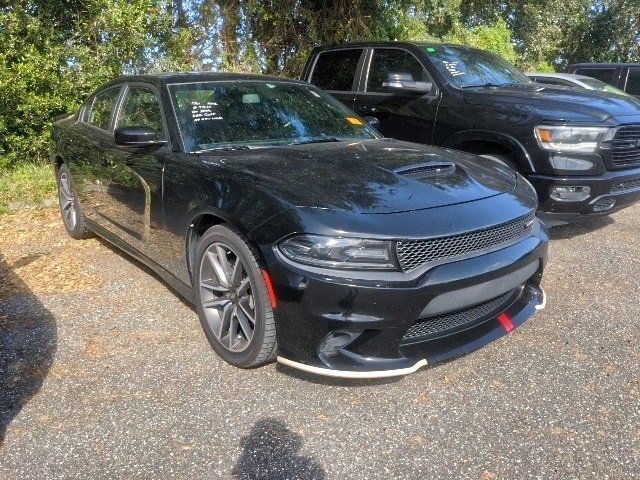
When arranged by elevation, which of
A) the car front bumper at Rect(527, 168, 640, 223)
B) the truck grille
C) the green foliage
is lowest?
the green foliage

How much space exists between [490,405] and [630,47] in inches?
914

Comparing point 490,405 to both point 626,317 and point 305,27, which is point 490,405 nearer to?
point 626,317

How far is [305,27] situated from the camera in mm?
10680

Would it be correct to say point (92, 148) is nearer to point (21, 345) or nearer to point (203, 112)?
point (203, 112)

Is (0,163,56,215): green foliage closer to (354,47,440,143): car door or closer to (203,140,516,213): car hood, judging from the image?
(354,47,440,143): car door

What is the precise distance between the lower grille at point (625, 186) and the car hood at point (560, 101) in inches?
22.5

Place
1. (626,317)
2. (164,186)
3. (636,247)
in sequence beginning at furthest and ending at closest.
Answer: (636,247) < (626,317) < (164,186)

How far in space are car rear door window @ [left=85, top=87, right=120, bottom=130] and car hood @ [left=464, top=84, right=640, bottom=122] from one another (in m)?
3.06

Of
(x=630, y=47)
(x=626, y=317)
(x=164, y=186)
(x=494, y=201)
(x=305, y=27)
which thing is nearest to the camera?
(x=494, y=201)

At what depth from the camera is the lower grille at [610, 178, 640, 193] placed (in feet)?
15.7

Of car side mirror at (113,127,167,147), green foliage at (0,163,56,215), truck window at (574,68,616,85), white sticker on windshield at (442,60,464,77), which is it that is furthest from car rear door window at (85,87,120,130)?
truck window at (574,68,616,85)

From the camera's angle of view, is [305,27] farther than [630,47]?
No

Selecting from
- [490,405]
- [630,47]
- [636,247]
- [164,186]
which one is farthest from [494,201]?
[630,47]

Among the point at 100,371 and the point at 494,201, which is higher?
the point at 494,201
